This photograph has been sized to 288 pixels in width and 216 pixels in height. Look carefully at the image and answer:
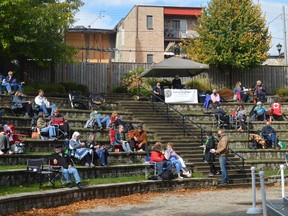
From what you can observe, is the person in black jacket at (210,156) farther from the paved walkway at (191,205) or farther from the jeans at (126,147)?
the jeans at (126,147)

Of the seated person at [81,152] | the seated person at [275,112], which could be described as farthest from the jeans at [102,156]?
the seated person at [275,112]

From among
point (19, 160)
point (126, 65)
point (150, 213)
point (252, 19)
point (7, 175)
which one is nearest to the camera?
point (150, 213)

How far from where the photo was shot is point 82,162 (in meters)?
19.6

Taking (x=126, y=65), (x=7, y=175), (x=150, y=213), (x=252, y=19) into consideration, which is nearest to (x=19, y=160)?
(x=7, y=175)

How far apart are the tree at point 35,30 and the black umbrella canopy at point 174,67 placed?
4803mm

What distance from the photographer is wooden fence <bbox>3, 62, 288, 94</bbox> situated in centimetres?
3209

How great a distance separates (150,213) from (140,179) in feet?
18.0

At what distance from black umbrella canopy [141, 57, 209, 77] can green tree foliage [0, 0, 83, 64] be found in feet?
16.0

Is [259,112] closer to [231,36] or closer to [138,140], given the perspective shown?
[138,140]

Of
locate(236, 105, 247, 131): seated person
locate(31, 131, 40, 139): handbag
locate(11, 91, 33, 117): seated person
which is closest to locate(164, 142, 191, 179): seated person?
locate(31, 131, 40, 139): handbag

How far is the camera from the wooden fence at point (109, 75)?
32094 millimetres

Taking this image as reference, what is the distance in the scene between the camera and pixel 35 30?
2786 centimetres

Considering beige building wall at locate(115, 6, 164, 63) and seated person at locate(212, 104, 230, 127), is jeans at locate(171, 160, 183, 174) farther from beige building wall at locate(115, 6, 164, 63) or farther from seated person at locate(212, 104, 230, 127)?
beige building wall at locate(115, 6, 164, 63)

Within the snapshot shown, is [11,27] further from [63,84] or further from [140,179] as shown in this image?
[140,179]
